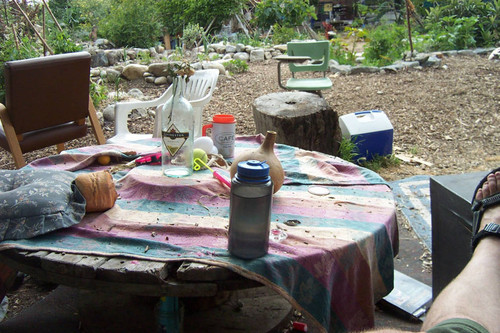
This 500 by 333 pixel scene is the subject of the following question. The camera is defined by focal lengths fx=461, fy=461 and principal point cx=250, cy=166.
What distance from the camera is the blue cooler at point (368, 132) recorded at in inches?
166

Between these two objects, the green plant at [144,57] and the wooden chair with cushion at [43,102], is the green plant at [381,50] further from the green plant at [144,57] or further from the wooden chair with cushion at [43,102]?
the wooden chair with cushion at [43,102]

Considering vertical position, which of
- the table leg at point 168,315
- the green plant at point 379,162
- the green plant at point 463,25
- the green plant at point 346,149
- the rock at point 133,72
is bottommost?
the green plant at point 379,162

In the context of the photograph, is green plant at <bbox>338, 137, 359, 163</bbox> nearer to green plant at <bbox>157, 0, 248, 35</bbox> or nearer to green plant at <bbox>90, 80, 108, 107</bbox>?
green plant at <bbox>90, 80, 108, 107</bbox>

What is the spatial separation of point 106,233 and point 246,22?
11.5 meters

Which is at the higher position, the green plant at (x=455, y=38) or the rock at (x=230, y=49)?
the green plant at (x=455, y=38)

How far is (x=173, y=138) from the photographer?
187cm

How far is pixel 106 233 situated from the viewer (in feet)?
4.83

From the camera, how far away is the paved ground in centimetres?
195

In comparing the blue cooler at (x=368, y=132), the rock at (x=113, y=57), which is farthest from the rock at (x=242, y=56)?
the blue cooler at (x=368, y=132)

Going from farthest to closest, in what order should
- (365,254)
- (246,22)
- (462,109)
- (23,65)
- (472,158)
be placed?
(246,22)
(462,109)
(472,158)
(23,65)
(365,254)

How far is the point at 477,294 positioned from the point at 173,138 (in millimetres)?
1204

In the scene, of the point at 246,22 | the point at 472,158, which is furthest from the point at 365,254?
the point at 246,22

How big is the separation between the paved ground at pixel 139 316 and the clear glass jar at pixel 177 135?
0.62 metres

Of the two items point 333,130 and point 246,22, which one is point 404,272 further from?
point 246,22
